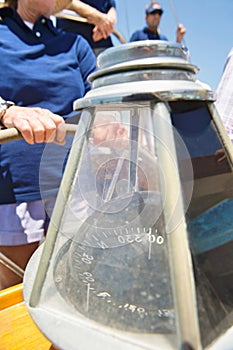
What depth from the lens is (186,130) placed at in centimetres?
44

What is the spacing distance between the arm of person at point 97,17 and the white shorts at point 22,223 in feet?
2.88

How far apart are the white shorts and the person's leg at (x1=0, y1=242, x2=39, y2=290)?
0.02 m

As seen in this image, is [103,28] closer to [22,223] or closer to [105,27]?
[105,27]

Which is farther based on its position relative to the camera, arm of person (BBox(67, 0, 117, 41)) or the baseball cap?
the baseball cap

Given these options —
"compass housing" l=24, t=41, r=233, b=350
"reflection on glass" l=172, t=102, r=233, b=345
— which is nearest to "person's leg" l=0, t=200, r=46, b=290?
"compass housing" l=24, t=41, r=233, b=350

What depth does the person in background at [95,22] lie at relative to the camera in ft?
4.79

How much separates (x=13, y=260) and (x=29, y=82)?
521 mm

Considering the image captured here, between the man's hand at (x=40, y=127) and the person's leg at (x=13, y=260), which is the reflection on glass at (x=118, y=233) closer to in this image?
the man's hand at (x=40, y=127)

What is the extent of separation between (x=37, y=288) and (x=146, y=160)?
208 mm

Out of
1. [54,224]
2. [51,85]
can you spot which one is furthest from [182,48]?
[51,85]

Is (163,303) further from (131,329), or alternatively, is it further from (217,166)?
(217,166)

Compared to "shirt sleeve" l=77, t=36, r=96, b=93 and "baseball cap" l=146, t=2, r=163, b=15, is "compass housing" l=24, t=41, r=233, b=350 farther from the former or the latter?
"baseball cap" l=146, t=2, r=163, b=15

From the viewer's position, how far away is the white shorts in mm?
964

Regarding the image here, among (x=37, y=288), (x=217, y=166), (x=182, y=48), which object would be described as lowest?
(x=37, y=288)
